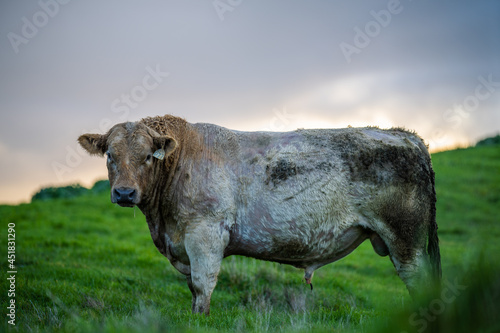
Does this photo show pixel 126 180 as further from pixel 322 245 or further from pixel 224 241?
pixel 322 245

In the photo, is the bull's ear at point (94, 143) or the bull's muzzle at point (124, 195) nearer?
the bull's muzzle at point (124, 195)

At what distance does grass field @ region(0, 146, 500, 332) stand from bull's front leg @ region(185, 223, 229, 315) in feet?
1.01

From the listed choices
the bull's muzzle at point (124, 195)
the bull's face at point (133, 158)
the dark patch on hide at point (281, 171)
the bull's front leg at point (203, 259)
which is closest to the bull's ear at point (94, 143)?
the bull's face at point (133, 158)

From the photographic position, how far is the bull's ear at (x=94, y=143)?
24.4 ft

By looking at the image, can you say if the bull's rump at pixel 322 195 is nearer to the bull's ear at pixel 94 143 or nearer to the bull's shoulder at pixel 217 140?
the bull's shoulder at pixel 217 140

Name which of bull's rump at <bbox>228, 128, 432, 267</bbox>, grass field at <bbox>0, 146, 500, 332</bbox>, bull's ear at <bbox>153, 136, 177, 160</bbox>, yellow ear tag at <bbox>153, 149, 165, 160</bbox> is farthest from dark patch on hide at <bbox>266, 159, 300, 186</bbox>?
grass field at <bbox>0, 146, 500, 332</bbox>

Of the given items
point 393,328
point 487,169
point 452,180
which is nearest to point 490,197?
point 452,180

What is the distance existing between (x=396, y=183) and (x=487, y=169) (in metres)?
24.6

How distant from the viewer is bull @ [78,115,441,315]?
703 centimetres

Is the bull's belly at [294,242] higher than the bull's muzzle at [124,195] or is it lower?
lower

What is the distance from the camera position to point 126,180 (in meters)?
6.71

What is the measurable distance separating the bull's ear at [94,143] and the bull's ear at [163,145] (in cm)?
94

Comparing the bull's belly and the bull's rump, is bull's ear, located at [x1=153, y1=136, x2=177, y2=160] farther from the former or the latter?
the bull's belly

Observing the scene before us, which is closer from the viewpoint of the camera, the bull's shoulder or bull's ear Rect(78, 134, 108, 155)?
bull's ear Rect(78, 134, 108, 155)
